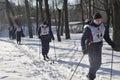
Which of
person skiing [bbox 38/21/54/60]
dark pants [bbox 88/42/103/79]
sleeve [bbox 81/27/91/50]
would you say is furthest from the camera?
person skiing [bbox 38/21/54/60]

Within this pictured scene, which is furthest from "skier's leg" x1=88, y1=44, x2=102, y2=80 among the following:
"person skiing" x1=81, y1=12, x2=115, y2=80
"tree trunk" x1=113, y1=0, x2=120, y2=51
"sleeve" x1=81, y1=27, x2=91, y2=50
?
"tree trunk" x1=113, y1=0, x2=120, y2=51

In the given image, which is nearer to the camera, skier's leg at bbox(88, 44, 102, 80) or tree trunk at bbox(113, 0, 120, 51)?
skier's leg at bbox(88, 44, 102, 80)

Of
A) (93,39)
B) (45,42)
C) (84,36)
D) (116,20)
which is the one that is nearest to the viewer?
(84,36)

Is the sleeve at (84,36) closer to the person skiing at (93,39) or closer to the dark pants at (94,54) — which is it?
the person skiing at (93,39)

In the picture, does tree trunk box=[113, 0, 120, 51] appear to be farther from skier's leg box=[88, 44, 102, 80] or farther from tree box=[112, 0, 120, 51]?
skier's leg box=[88, 44, 102, 80]

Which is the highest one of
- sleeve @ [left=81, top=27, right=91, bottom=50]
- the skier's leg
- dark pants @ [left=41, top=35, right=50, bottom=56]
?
sleeve @ [left=81, top=27, right=91, bottom=50]

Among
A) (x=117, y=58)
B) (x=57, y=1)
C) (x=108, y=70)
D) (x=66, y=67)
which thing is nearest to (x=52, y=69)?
(x=66, y=67)

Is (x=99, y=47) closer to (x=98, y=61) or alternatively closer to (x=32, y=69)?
(x=98, y=61)

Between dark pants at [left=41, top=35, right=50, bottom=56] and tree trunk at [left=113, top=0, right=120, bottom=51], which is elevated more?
tree trunk at [left=113, top=0, right=120, bottom=51]

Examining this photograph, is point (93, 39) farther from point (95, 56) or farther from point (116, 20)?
point (116, 20)

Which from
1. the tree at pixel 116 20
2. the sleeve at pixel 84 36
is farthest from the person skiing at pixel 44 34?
the sleeve at pixel 84 36

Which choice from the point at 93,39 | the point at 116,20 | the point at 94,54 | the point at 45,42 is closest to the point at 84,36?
the point at 93,39

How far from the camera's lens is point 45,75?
37.9ft

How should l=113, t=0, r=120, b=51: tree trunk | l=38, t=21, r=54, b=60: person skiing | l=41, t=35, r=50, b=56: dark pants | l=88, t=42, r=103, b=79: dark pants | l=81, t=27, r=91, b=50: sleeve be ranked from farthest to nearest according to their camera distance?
l=113, t=0, r=120, b=51: tree trunk
l=41, t=35, r=50, b=56: dark pants
l=38, t=21, r=54, b=60: person skiing
l=88, t=42, r=103, b=79: dark pants
l=81, t=27, r=91, b=50: sleeve
